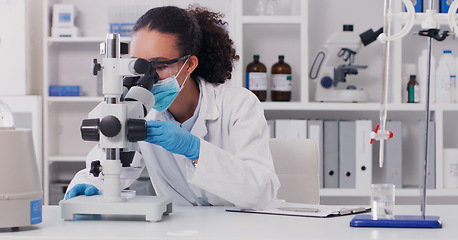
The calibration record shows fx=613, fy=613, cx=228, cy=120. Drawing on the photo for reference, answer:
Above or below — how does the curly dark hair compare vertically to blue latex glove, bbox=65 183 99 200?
above

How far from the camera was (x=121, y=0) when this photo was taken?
11.2 ft

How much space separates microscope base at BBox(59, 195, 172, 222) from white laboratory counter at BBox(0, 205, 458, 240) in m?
0.02

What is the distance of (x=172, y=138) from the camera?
4.41ft

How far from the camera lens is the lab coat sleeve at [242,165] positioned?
1402mm

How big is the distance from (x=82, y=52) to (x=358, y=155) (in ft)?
5.40

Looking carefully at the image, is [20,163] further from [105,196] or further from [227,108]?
[227,108]

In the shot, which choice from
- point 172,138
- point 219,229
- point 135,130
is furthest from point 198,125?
point 219,229

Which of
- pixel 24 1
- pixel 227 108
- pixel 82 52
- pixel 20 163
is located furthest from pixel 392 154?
pixel 20 163

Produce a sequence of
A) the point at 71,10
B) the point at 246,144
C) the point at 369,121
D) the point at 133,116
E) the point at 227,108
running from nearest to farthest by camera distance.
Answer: the point at 133,116, the point at 246,144, the point at 227,108, the point at 369,121, the point at 71,10

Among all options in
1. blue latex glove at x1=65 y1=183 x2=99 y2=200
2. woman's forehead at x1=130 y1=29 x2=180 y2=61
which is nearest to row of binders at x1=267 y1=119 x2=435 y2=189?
woman's forehead at x1=130 y1=29 x2=180 y2=61

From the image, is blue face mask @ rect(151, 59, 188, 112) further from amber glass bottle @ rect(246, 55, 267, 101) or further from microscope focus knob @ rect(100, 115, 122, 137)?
amber glass bottle @ rect(246, 55, 267, 101)

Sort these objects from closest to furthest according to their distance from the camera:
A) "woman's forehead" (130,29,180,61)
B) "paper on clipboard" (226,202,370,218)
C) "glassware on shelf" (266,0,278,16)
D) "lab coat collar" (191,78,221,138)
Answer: "paper on clipboard" (226,202,370,218) < "woman's forehead" (130,29,180,61) < "lab coat collar" (191,78,221,138) < "glassware on shelf" (266,0,278,16)

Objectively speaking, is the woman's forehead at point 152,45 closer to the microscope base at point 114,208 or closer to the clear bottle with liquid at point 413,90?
the microscope base at point 114,208

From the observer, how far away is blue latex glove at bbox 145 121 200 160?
52.2 inches
